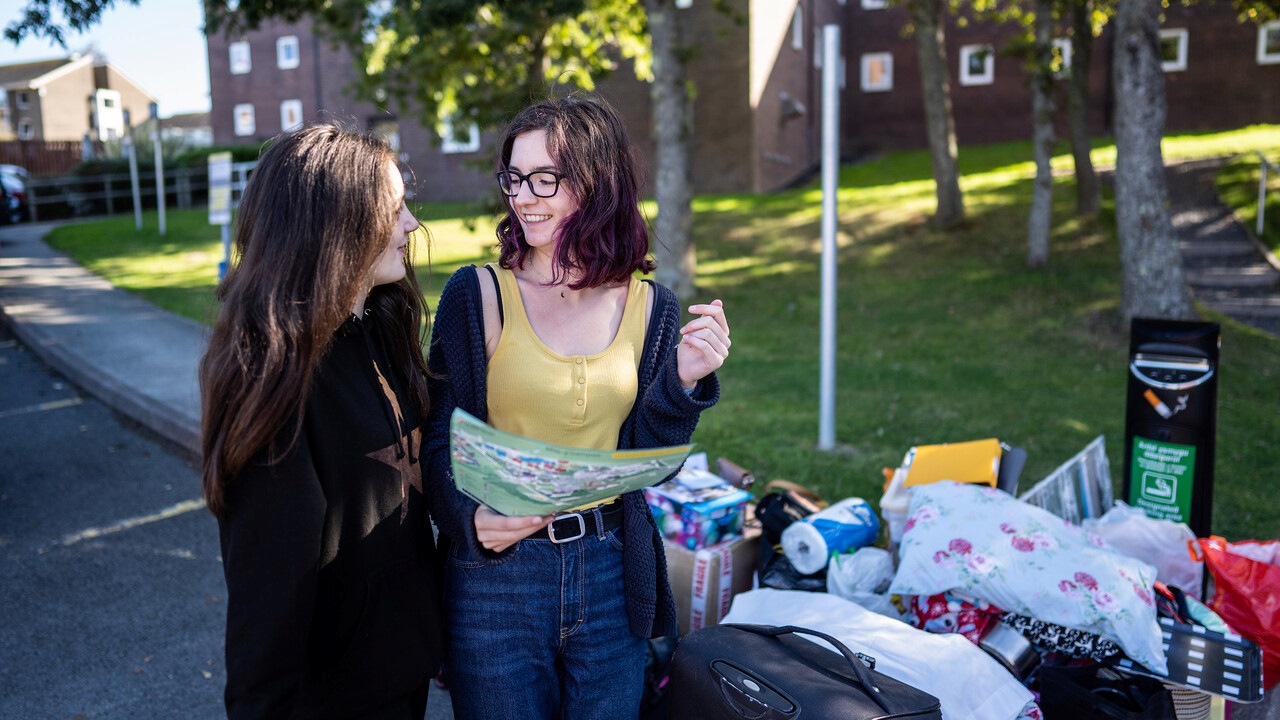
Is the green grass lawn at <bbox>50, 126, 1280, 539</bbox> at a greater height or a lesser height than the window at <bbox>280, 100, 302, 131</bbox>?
lesser

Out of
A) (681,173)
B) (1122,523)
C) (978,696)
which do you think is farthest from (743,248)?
(978,696)

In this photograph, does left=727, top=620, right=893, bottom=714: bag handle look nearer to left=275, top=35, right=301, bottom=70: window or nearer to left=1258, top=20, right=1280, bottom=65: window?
left=1258, top=20, right=1280, bottom=65: window

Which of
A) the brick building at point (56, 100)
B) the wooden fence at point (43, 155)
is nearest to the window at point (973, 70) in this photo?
the wooden fence at point (43, 155)

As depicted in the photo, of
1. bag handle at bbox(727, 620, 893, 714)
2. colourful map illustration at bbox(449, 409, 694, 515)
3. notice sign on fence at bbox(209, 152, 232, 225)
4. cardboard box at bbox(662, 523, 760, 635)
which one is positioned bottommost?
cardboard box at bbox(662, 523, 760, 635)

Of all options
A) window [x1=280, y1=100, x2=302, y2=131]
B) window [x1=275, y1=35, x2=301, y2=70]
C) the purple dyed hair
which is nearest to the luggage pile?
the purple dyed hair

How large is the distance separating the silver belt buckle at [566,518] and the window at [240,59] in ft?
133

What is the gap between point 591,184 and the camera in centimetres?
207

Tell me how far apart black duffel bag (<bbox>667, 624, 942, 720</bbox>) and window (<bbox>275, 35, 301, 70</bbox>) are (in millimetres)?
38723

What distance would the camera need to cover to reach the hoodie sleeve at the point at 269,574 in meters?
1.61

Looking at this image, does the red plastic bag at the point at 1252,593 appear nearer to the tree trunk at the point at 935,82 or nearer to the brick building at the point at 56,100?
the tree trunk at the point at 935,82

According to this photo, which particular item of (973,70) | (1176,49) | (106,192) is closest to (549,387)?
(106,192)

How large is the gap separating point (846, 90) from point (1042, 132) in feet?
64.4

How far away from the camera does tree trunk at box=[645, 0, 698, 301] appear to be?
38.1ft

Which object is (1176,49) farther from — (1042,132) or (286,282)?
(286,282)
